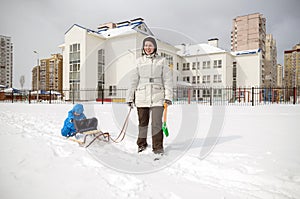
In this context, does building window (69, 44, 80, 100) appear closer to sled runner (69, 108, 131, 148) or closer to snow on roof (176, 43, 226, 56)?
sled runner (69, 108, 131, 148)

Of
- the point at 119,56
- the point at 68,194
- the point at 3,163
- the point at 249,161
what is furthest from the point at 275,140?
the point at 119,56

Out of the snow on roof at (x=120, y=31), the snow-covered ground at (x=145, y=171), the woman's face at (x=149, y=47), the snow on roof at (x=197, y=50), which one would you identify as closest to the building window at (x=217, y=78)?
the snow on roof at (x=197, y=50)

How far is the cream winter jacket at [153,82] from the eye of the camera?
115 inches

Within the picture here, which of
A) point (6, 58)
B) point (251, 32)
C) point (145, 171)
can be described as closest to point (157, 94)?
point (145, 171)

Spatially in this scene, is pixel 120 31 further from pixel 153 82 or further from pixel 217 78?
pixel 153 82

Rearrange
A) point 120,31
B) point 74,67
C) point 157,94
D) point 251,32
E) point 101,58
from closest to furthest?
point 157,94, point 74,67, point 120,31, point 101,58, point 251,32

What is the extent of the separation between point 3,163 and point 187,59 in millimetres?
34841

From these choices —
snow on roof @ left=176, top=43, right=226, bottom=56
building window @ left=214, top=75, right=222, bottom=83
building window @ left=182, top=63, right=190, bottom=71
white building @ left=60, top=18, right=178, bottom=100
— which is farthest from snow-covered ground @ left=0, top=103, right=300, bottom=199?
snow on roof @ left=176, top=43, right=226, bottom=56

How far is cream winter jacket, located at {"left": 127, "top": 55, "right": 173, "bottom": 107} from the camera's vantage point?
2.93 meters

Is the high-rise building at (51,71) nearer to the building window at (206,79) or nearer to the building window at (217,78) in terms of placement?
the building window at (206,79)

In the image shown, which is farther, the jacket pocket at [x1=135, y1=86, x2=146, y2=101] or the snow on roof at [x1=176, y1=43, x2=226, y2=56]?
the snow on roof at [x1=176, y1=43, x2=226, y2=56]

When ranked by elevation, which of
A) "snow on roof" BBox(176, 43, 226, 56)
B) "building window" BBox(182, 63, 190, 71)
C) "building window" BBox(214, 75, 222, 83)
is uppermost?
"snow on roof" BBox(176, 43, 226, 56)

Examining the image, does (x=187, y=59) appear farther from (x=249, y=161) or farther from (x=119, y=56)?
(x=249, y=161)

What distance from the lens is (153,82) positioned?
2947 millimetres
